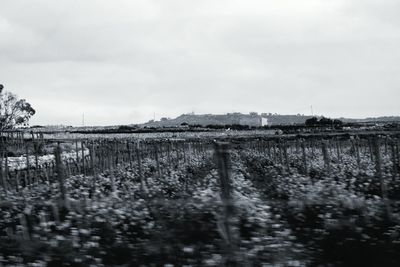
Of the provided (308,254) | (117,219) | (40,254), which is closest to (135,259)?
(40,254)

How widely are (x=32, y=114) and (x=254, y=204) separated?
58900 mm

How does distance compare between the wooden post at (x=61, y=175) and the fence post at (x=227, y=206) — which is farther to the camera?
the wooden post at (x=61, y=175)

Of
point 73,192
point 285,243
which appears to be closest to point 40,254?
point 285,243

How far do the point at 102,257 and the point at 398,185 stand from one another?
8924 mm

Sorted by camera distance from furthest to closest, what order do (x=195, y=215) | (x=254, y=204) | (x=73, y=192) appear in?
1. (x=73, y=192)
2. (x=195, y=215)
3. (x=254, y=204)

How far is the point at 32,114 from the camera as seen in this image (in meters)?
60.8

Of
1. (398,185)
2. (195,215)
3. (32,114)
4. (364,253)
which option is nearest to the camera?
(364,253)

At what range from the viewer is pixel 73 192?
10570 mm

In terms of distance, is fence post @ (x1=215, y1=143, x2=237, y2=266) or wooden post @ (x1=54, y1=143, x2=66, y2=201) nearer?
fence post @ (x1=215, y1=143, x2=237, y2=266)

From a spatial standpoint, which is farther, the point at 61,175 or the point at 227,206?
the point at 61,175

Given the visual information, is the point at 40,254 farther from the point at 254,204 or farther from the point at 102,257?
the point at 254,204

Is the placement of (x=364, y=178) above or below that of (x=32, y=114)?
below

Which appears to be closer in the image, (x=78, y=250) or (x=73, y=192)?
(x=78, y=250)

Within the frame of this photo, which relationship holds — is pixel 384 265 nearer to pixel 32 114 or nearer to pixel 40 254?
pixel 40 254
